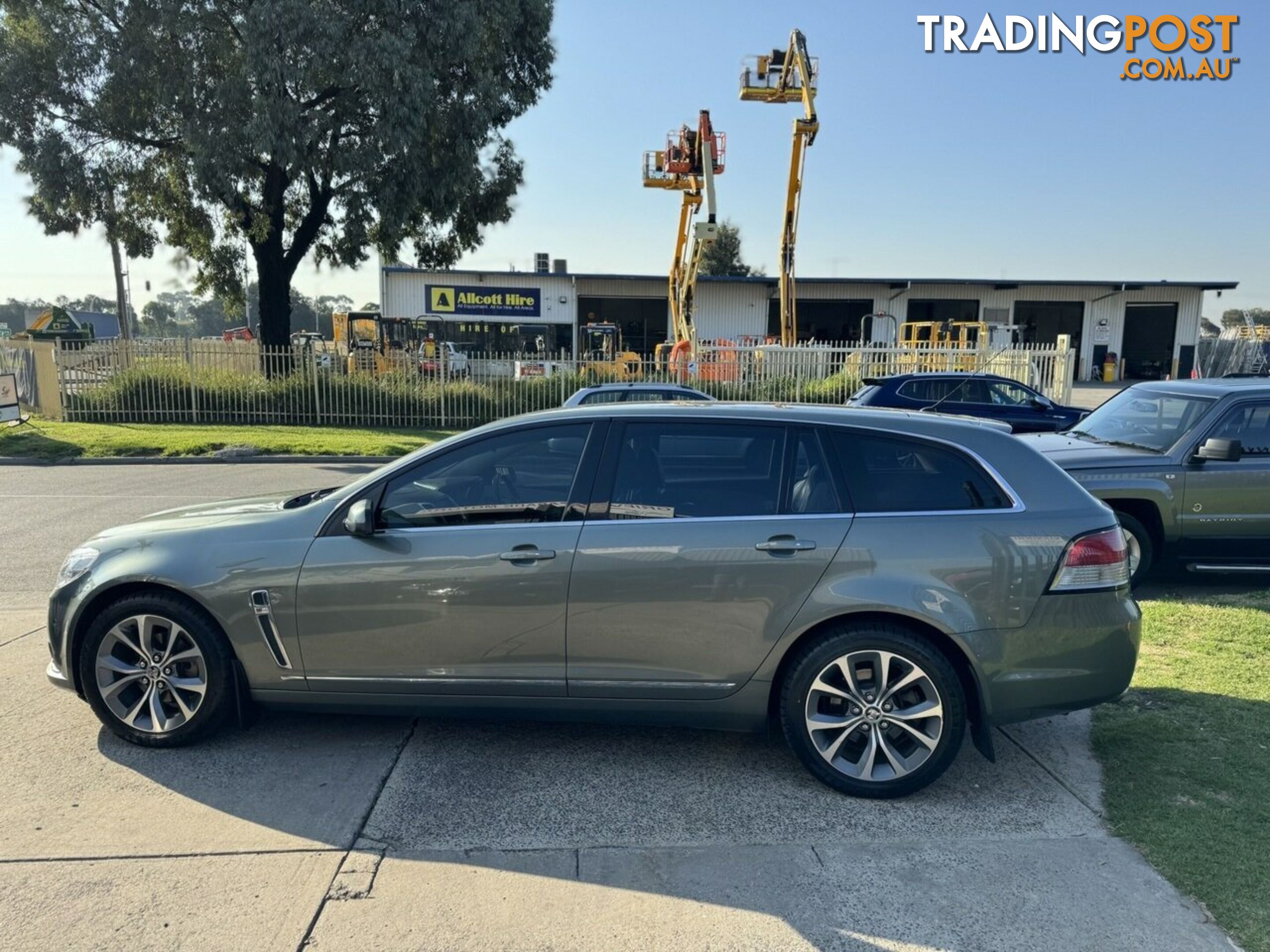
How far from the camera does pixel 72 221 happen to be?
21.7 meters

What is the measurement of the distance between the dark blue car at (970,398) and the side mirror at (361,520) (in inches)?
429

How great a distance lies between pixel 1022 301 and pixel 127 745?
4808 cm

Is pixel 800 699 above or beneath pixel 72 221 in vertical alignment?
beneath

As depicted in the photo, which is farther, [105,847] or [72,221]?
[72,221]

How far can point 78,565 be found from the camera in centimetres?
417

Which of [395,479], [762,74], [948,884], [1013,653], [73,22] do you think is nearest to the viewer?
[948,884]

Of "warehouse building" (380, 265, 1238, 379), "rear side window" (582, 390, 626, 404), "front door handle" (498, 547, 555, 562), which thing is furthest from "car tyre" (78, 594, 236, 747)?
"warehouse building" (380, 265, 1238, 379)

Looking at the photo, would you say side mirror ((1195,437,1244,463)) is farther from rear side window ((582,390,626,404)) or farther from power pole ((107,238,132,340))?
power pole ((107,238,132,340))

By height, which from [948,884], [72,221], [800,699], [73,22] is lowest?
[948,884]

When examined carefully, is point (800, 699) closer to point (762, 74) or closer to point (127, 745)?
point (127, 745)

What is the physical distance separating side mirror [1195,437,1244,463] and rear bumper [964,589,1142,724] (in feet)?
12.6

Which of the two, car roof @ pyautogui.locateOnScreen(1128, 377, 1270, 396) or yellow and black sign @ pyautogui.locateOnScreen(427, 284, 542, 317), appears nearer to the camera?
car roof @ pyautogui.locateOnScreen(1128, 377, 1270, 396)

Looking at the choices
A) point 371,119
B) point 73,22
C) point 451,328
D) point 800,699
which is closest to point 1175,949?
point 800,699

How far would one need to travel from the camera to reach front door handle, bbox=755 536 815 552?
12.2ft
